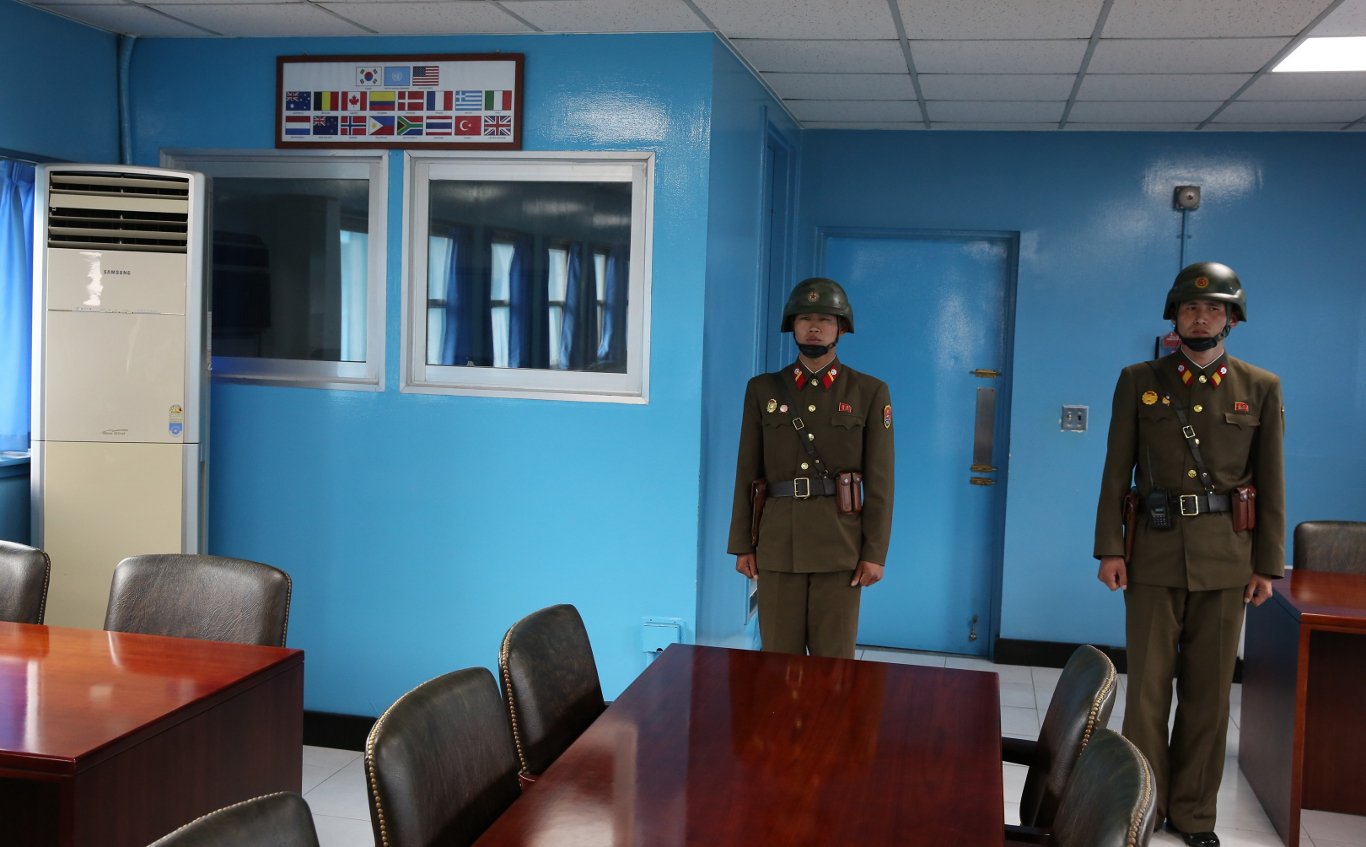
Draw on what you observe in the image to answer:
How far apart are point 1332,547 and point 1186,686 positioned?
1.03m

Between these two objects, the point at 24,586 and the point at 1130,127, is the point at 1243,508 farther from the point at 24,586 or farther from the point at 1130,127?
the point at 24,586

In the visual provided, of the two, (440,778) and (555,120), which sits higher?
(555,120)

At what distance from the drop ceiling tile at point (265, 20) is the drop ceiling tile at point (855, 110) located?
2038 mm

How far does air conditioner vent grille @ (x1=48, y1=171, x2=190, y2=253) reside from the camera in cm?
405

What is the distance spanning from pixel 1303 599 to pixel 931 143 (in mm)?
2976

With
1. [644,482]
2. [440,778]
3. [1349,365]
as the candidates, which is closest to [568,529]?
[644,482]

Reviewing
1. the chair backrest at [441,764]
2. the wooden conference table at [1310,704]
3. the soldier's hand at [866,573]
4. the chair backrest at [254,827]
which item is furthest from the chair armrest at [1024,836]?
the wooden conference table at [1310,704]

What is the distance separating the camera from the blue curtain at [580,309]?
427cm

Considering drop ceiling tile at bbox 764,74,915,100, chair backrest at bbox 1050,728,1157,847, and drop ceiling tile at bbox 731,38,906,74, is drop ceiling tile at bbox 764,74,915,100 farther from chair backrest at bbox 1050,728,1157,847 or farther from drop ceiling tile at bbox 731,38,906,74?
chair backrest at bbox 1050,728,1157,847

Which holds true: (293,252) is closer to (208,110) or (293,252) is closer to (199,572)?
(208,110)

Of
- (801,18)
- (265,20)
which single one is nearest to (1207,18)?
(801,18)

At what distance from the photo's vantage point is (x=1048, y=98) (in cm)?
497

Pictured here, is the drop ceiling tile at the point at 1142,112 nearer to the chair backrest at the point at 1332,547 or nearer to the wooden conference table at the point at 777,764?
the chair backrest at the point at 1332,547

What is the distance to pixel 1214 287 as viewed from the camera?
11.7 feet
